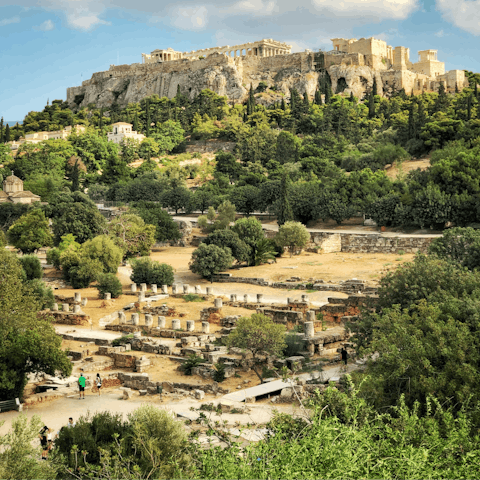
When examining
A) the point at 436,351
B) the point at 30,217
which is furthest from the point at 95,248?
the point at 436,351

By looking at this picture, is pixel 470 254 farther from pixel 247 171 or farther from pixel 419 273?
pixel 247 171

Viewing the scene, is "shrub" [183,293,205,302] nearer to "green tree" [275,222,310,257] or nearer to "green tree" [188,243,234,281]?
"green tree" [188,243,234,281]

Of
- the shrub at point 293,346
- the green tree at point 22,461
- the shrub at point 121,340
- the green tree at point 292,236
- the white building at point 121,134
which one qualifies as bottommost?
the shrub at point 121,340

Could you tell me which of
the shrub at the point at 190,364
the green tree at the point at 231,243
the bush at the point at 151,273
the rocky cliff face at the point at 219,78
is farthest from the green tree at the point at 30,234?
the rocky cliff face at the point at 219,78

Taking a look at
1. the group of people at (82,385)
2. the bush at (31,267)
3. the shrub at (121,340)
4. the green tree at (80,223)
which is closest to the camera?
the group of people at (82,385)

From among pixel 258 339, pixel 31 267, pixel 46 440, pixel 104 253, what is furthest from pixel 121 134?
pixel 46 440

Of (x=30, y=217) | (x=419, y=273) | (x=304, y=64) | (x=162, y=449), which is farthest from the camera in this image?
(x=304, y=64)

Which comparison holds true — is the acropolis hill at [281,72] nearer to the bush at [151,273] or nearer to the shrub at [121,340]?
the bush at [151,273]
